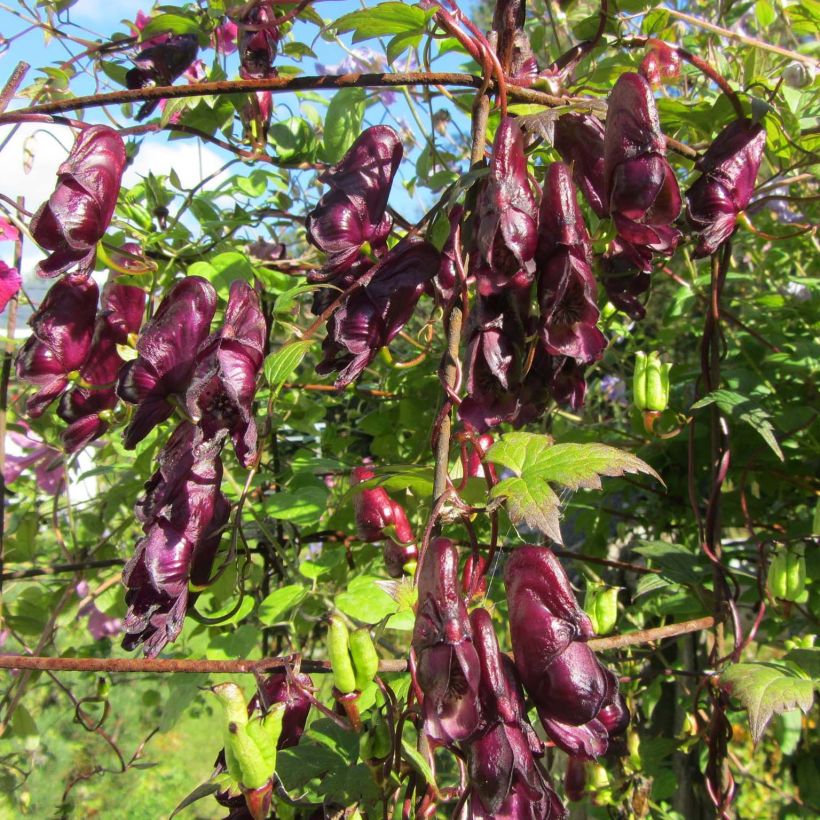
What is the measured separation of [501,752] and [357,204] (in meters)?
0.51

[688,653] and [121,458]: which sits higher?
[121,458]

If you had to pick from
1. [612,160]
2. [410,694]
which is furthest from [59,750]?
[612,160]

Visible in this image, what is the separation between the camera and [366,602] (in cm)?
78

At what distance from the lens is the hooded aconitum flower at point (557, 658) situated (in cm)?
57

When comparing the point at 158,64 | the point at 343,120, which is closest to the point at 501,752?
the point at 343,120

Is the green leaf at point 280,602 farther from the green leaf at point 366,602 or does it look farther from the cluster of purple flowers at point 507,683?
the cluster of purple flowers at point 507,683

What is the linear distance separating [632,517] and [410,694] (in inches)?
37.9

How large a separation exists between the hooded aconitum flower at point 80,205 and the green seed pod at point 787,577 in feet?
2.96

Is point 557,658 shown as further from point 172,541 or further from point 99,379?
point 99,379

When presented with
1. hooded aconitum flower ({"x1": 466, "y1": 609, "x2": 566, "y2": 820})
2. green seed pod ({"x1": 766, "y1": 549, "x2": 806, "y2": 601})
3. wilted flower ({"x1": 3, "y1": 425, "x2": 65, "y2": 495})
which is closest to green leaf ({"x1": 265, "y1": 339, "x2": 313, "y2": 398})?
hooded aconitum flower ({"x1": 466, "y1": 609, "x2": 566, "y2": 820})

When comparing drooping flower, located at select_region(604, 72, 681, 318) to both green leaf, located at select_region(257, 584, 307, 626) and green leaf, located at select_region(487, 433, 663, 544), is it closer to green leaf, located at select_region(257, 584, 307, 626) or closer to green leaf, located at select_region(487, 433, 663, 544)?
green leaf, located at select_region(487, 433, 663, 544)

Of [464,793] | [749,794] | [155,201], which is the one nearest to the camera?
[464,793]

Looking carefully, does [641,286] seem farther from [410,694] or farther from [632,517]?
[632,517]

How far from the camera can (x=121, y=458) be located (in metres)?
1.42
